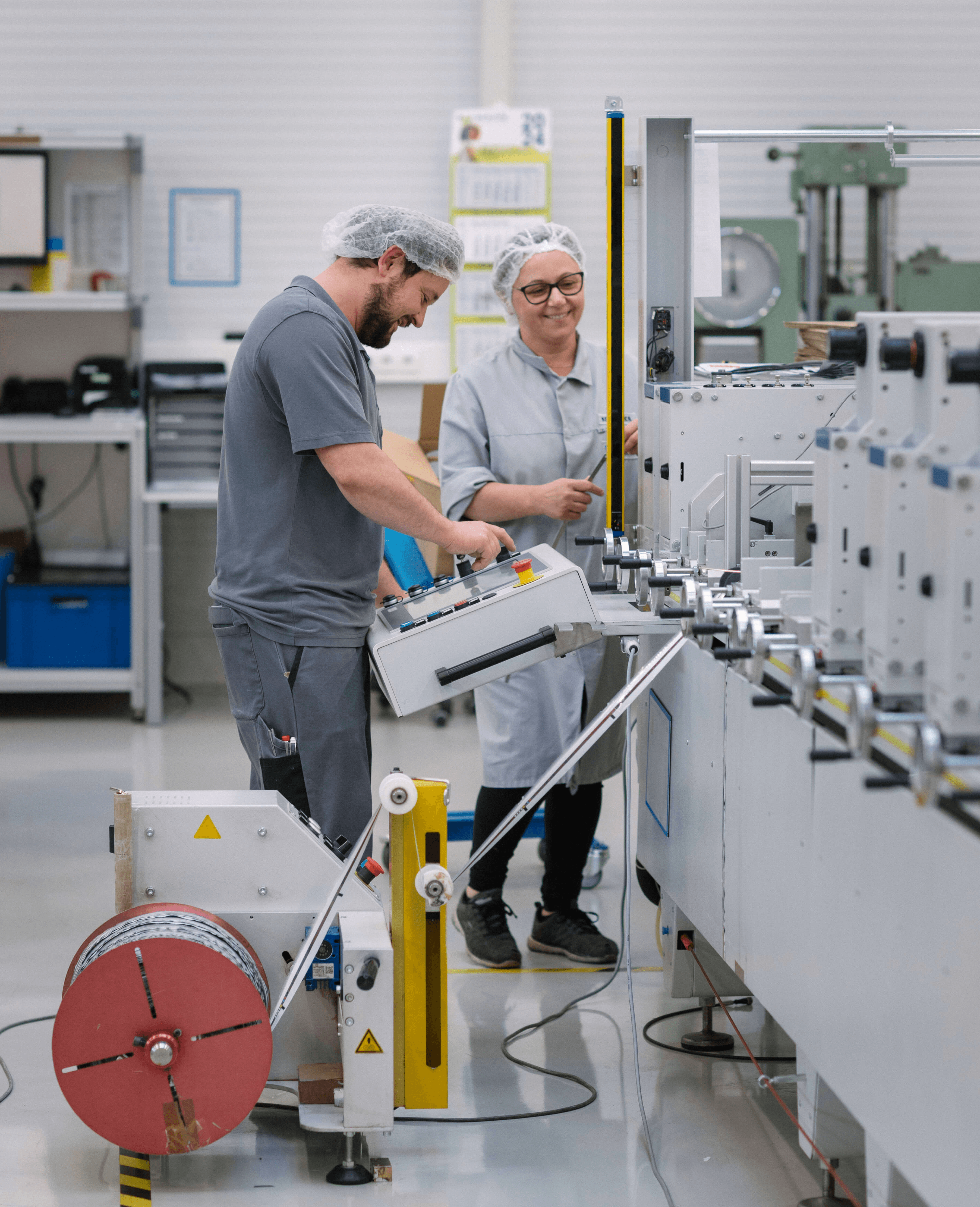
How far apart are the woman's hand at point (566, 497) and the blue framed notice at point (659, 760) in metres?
0.39

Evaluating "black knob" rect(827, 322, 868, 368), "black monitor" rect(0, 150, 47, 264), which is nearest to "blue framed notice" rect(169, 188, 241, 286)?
"black monitor" rect(0, 150, 47, 264)

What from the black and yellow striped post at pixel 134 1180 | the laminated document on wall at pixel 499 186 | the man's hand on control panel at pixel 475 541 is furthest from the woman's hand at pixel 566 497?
the laminated document on wall at pixel 499 186

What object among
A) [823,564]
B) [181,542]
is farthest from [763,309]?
→ [823,564]

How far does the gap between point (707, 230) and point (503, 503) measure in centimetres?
65

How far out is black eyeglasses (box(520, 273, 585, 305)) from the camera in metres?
2.70

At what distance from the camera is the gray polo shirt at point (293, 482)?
208 cm

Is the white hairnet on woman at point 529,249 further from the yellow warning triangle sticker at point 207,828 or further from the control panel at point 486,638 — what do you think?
the yellow warning triangle sticker at point 207,828

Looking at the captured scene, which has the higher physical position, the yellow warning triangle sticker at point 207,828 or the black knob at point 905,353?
the black knob at point 905,353

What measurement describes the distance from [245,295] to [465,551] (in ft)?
11.3

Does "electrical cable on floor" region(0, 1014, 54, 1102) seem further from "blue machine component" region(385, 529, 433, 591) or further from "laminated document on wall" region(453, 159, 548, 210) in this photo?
"laminated document on wall" region(453, 159, 548, 210)

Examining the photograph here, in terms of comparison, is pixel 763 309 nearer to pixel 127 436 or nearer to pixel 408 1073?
pixel 127 436

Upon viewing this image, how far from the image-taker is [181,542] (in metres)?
5.40

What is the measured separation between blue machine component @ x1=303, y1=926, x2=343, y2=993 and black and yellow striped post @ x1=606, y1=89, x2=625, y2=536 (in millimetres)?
950

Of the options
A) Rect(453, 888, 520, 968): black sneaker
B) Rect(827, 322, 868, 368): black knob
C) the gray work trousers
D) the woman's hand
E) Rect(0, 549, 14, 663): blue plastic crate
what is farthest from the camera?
Rect(0, 549, 14, 663): blue plastic crate
